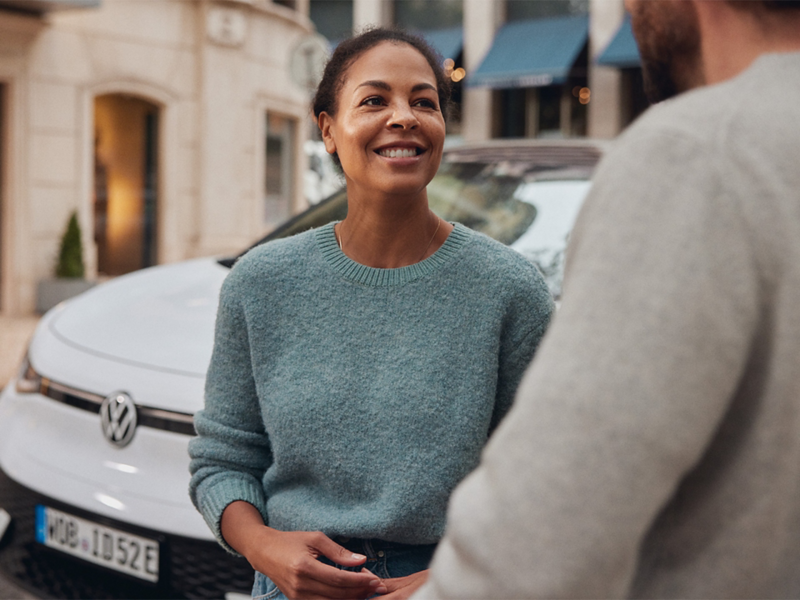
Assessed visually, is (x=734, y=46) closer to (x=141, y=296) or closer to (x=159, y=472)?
(x=159, y=472)

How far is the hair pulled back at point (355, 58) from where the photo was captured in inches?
60.7

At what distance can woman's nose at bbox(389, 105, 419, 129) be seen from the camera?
1450mm

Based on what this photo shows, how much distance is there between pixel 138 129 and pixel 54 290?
3.04m

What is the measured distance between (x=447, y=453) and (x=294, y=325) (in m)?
0.32

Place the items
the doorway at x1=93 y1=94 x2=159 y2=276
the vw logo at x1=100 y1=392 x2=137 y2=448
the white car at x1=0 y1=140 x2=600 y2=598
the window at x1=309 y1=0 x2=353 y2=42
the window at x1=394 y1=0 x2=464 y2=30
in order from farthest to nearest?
the window at x1=309 y1=0 x2=353 y2=42, the window at x1=394 y1=0 x2=464 y2=30, the doorway at x1=93 y1=94 x2=159 y2=276, the vw logo at x1=100 y1=392 x2=137 y2=448, the white car at x1=0 y1=140 x2=600 y2=598

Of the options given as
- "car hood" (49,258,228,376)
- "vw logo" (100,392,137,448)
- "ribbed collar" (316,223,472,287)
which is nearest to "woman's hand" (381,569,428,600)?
"ribbed collar" (316,223,472,287)

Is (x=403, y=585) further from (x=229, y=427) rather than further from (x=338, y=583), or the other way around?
(x=229, y=427)

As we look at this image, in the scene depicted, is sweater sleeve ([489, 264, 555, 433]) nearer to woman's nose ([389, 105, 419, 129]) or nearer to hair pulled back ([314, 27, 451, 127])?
woman's nose ([389, 105, 419, 129])

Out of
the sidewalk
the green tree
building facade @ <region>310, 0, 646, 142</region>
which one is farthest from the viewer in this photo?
building facade @ <region>310, 0, 646, 142</region>

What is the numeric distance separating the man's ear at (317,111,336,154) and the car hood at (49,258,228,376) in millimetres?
1072

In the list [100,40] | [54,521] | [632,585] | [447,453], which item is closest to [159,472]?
[54,521]

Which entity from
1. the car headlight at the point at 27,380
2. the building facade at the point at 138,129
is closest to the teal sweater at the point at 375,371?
the car headlight at the point at 27,380

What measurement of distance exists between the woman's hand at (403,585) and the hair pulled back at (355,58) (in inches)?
31.4

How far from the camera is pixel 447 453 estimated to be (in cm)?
134
